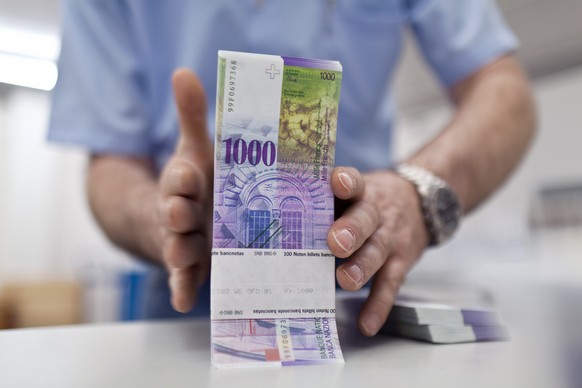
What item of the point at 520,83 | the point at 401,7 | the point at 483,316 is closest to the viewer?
the point at 483,316

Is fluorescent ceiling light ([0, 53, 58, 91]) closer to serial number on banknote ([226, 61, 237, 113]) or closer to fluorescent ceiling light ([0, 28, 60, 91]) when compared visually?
fluorescent ceiling light ([0, 28, 60, 91])

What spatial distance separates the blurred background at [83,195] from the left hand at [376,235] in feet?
3.82

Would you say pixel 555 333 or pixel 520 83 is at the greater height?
pixel 520 83

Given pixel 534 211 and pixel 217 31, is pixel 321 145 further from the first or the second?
pixel 534 211

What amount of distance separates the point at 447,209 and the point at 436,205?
0.07ft

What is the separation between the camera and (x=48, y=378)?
356 millimetres

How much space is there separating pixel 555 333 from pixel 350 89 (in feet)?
1.77

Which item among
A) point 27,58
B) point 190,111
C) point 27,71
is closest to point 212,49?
point 190,111

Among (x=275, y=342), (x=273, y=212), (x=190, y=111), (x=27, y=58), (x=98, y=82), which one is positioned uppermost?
(x=27, y=58)

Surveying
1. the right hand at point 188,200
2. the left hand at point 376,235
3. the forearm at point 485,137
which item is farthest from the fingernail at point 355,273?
the forearm at point 485,137

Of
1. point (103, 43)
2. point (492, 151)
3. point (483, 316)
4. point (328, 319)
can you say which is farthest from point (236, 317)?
point (103, 43)

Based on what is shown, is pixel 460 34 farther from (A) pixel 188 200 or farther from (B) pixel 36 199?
(B) pixel 36 199

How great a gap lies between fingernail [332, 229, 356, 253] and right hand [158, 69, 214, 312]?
153mm

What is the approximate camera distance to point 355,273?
427 millimetres
